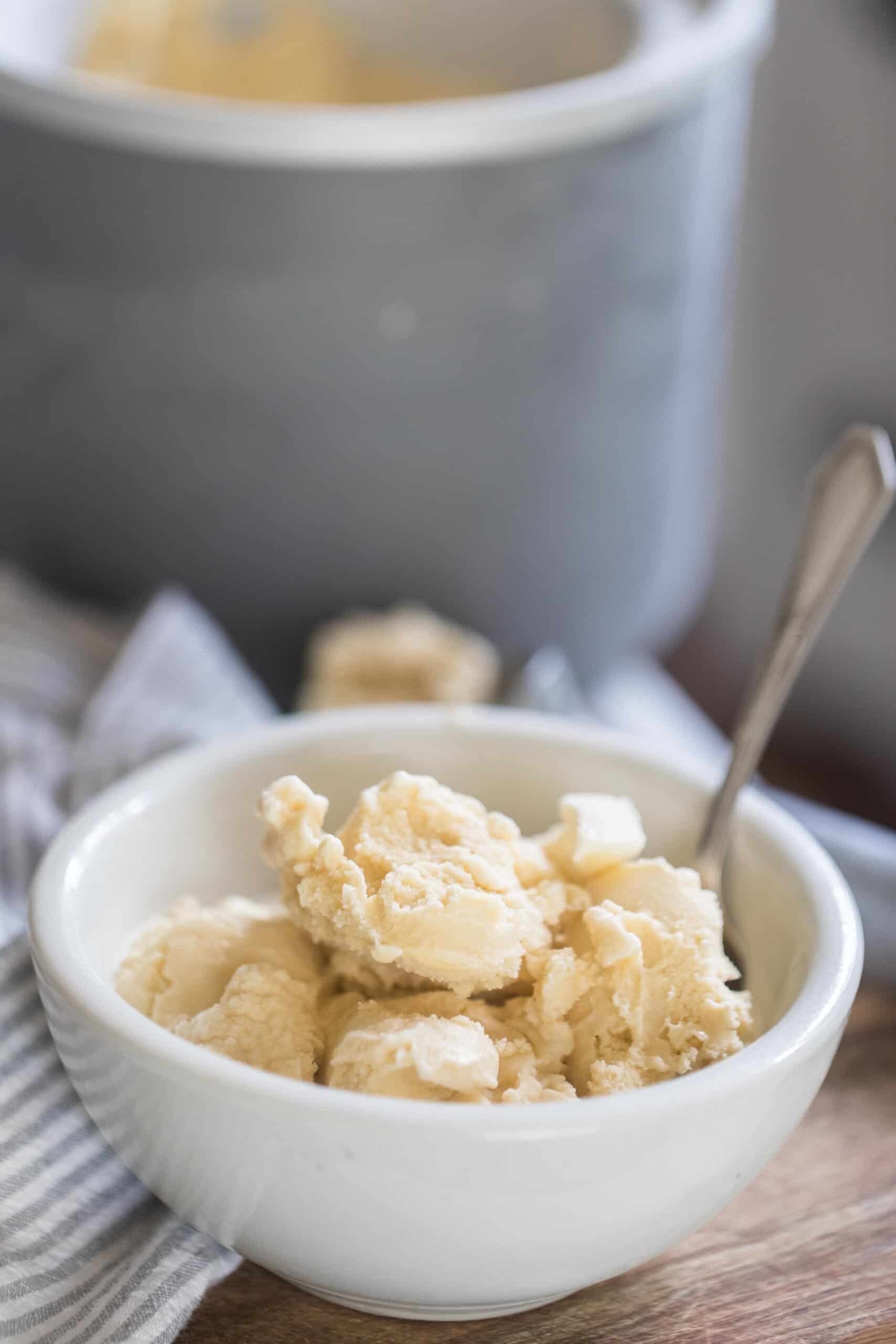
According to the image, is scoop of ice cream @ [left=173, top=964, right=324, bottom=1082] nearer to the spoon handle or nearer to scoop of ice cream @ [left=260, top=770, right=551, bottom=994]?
scoop of ice cream @ [left=260, top=770, right=551, bottom=994]

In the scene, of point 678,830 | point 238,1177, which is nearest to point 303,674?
point 678,830

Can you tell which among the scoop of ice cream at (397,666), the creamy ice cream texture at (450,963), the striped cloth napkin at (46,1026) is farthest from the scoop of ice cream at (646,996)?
the scoop of ice cream at (397,666)

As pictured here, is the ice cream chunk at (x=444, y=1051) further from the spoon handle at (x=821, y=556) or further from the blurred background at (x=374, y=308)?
the blurred background at (x=374, y=308)

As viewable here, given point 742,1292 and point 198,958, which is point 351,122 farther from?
point 742,1292

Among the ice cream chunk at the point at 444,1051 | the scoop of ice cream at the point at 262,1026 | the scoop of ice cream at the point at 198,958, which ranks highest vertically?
the ice cream chunk at the point at 444,1051

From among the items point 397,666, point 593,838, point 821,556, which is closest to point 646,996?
point 593,838
